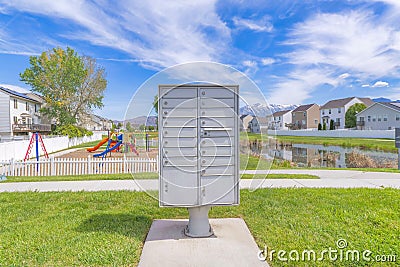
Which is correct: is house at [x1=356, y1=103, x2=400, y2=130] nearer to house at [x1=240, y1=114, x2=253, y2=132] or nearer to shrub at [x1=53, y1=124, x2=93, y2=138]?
shrub at [x1=53, y1=124, x2=93, y2=138]

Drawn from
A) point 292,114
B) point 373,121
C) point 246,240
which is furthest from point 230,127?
point 292,114

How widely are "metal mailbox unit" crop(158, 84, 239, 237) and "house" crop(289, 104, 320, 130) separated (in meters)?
61.3

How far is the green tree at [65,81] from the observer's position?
34.5 meters

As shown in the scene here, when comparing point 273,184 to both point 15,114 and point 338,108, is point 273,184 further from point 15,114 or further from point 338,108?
point 338,108

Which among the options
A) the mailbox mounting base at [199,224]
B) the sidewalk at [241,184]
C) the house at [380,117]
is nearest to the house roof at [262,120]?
the mailbox mounting base at [199,224]

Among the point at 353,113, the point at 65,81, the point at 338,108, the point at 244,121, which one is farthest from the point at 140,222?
the point at 338,108

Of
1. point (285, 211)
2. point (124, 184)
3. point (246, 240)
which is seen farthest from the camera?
point (124, 184)

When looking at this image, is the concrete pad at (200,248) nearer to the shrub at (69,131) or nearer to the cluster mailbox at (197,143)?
the cluster mailbox at (197,143)

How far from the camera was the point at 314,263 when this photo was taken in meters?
2.72

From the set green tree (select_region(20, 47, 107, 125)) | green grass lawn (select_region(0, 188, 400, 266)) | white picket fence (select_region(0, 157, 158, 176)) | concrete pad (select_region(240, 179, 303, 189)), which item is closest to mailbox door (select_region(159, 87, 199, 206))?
green grass lawn (select_region(0, 188, 400, 266))

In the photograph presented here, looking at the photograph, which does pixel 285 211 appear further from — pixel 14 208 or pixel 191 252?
pixel 14 208

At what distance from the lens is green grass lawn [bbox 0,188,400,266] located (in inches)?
114

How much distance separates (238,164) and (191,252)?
1115 mm

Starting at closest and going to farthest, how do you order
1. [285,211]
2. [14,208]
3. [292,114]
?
[285,211], [14,208], [292,114]
